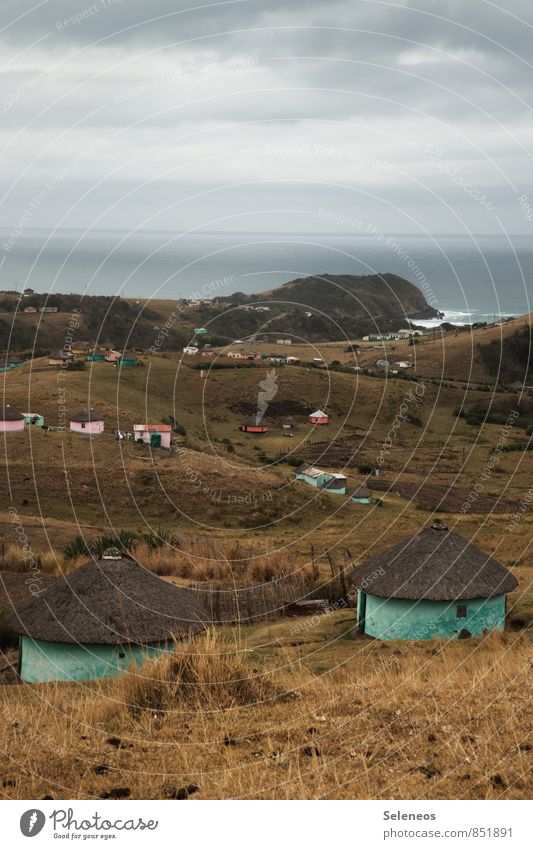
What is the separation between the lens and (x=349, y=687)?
12.5 metres

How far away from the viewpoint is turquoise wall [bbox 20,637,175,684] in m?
17.5

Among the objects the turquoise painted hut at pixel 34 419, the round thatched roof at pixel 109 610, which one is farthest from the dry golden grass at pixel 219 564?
the turquoise painted hut at pixel 34 419

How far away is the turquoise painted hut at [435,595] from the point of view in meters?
21.8

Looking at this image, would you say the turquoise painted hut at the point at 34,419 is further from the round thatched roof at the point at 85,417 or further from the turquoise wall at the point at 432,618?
the turquoise wall at the point at 432,618

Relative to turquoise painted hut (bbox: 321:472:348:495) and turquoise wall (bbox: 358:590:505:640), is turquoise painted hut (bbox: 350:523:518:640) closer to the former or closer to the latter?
turquoise wall (bbox: 358:590:505:640)

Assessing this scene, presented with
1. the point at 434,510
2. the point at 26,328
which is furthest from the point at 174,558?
the point at 26,328

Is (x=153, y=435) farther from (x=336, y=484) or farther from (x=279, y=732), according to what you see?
(x=279, y=732)

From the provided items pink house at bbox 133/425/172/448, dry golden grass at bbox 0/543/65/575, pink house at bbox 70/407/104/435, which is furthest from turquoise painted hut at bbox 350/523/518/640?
pink house at bbox 70/407/104/435

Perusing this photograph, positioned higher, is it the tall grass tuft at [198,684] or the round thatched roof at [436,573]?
the tall grass tuft at [198,684]

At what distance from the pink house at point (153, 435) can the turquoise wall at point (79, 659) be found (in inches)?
1944

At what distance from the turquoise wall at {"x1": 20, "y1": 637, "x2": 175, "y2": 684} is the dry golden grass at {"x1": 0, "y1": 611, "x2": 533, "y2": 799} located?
107 inches

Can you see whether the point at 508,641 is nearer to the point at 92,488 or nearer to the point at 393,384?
the point at 92,488

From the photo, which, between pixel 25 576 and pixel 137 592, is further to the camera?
pixel 25 576

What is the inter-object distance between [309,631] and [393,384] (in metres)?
85.5
